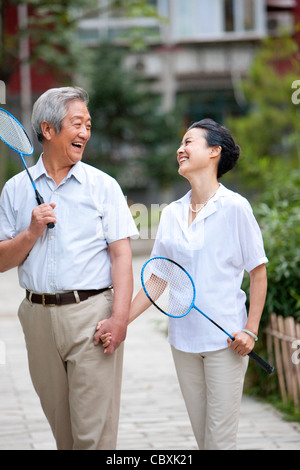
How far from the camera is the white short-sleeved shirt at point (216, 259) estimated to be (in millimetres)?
3209

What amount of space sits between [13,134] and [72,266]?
68 cm

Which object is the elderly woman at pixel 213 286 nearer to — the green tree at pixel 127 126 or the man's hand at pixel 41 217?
the man's hand at pixel 41 217

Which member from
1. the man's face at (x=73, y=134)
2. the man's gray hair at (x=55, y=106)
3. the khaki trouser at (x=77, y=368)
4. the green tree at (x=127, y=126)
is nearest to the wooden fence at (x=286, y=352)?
the khaki trouser at (x=77, y=368)

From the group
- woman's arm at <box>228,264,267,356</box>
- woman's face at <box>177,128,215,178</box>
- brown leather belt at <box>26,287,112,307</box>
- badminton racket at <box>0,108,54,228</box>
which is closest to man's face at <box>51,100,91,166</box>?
badminton racket at <box>0,108,54,228</box>

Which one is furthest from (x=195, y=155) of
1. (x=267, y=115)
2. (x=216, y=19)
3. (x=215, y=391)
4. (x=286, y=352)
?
A: (x=216, y=19)

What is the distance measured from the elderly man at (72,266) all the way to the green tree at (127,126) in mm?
17349

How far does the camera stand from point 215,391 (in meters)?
3.20

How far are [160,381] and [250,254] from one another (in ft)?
10.8

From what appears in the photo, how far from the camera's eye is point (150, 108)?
2138cm

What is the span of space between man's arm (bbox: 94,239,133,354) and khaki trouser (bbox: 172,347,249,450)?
0.29 meters

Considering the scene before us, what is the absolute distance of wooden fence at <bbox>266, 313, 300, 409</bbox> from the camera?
5109 millimetres

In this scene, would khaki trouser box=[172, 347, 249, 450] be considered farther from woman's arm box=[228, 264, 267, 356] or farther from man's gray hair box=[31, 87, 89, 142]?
man's gray hair box=[31, 87, 89, 142]

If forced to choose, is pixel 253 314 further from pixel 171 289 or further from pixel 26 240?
pixel 26 240

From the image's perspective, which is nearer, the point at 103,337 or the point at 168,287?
the point at 103,337
